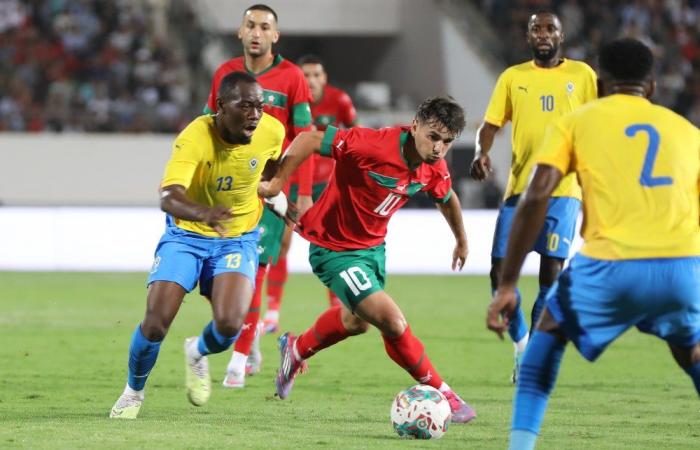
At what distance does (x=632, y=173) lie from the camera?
17.4 ft

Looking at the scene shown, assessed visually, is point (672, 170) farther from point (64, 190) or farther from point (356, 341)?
point (64, 190)

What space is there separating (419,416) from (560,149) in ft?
6.99

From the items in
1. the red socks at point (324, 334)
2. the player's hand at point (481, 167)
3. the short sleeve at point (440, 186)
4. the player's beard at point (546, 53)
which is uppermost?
the player's beard at point (546, 53)

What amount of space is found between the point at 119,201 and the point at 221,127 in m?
16.9

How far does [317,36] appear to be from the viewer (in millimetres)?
31109

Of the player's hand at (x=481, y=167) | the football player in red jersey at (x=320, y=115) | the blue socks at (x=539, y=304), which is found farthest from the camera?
the football player in red jersey at (x=320, y=115)

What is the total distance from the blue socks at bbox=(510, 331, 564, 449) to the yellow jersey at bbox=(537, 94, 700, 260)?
17.3 inches

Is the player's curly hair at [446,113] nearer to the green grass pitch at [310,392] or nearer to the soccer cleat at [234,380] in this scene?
the green grass pitch at [310,392]

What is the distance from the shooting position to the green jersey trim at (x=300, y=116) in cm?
948

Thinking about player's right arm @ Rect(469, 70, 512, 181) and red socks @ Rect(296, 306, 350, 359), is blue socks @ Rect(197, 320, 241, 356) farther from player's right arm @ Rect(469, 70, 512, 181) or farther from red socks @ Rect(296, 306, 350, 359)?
player's right arm @ Rect(469, 70, 512, 181)

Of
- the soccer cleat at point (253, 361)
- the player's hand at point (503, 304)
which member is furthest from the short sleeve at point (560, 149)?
the soccer cleat at point (253, 361)

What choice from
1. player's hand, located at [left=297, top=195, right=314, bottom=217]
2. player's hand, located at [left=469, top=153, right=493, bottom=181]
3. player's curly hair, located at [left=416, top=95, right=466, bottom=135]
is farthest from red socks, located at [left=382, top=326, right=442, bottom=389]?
player's hand, located at [left=469, top=153, right=493, bottom=181]

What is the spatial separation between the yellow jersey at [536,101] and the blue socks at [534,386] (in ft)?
11.7

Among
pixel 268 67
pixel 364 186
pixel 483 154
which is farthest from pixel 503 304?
pixel 268 67
